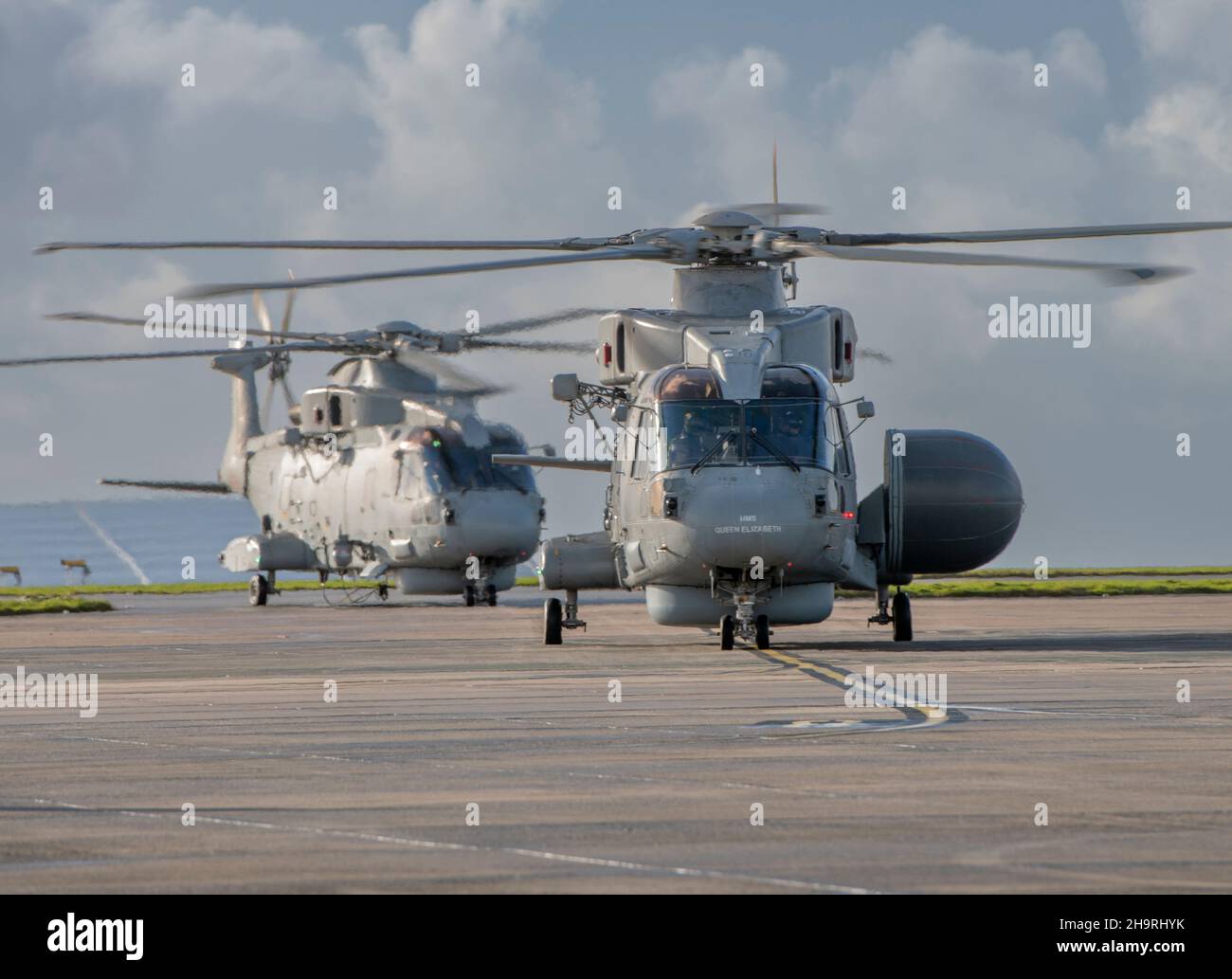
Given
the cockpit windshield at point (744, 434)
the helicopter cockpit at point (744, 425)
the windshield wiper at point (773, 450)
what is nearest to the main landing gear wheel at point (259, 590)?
the helicopter cockpit at point (744, 425)

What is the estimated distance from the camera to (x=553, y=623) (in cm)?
2439

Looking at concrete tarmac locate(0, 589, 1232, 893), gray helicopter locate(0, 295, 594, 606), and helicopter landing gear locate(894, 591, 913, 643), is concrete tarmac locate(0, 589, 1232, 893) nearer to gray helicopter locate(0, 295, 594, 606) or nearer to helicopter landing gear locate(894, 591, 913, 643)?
helicopter landing gear locate(894, 591, 913, 643)

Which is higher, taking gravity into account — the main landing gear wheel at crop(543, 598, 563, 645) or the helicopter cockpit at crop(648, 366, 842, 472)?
the helicopter cockpit at crop(648, 366, 842, 472)

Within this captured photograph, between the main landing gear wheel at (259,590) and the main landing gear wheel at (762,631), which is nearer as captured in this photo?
the main landing gear wheel at (762,631)

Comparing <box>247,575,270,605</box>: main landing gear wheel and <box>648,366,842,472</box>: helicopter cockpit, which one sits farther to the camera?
<box>247,575,270,605</box>: main landing gear wheel

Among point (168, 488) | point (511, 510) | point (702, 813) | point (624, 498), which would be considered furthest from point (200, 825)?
point (168, 488)

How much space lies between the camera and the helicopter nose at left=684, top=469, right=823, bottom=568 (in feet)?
68.7

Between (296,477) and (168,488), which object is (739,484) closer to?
(296,477)

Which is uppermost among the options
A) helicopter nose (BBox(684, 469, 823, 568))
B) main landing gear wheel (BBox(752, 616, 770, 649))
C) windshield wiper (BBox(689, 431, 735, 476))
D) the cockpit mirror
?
the cockpit mirror

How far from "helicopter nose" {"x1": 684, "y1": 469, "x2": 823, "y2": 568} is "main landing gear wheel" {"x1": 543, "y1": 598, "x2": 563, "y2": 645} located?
11.9 feet

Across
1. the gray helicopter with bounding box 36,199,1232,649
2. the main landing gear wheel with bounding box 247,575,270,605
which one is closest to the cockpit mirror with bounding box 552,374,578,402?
the gray helicopter with bounding box 36,199,1232,649

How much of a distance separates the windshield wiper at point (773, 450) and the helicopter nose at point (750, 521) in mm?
225

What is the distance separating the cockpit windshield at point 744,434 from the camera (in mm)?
21547

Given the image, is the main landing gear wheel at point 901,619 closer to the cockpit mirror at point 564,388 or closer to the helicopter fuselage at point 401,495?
the cockpit mirror at point 564,388
